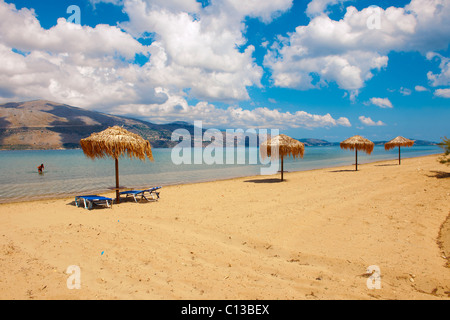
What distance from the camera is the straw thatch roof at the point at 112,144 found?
902 cm

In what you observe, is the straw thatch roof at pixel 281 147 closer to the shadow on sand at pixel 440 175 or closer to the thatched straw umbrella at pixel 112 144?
the shadow on sand at pixel 440 175

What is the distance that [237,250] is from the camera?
4957mm

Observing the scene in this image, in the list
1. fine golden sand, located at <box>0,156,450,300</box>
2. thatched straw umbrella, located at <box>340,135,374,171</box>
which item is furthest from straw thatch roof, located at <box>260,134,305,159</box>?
thatched straw umbrella, located at <box>340,135,374,171</box>

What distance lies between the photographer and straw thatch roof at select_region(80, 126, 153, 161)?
9023 millimetres

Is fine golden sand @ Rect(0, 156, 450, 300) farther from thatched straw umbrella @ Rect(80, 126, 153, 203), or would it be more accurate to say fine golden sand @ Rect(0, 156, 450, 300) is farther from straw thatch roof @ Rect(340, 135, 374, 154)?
straw thatch roof @ Rect(340, 135, 374, 154)

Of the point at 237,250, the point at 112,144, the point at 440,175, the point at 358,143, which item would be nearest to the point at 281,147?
the point at 440,175

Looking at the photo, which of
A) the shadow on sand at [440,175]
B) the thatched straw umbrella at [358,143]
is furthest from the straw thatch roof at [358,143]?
the shadow on sand at [440,175]

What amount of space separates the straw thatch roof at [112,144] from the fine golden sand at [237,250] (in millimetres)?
2093

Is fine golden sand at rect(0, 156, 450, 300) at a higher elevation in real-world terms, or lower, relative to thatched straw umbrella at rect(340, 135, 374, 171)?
lower

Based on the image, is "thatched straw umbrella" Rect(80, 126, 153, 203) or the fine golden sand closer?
the fine golden sand

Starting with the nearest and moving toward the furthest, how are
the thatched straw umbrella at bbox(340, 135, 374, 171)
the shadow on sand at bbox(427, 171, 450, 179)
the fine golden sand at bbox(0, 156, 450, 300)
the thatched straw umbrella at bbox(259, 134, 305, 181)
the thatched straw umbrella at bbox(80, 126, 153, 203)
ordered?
the fine golden sand at bbox(0, 156, 450, 300) < the thatched straw umbrella at bbox(80, 126, 153, 203) < the shadow on sand at bbox(427, 171, 450, 179) < the thatched straw umbrella at bbox(259, 134, 305, 181) < the thatched straw umbrella at bbox(340, 135, 374, 171)
